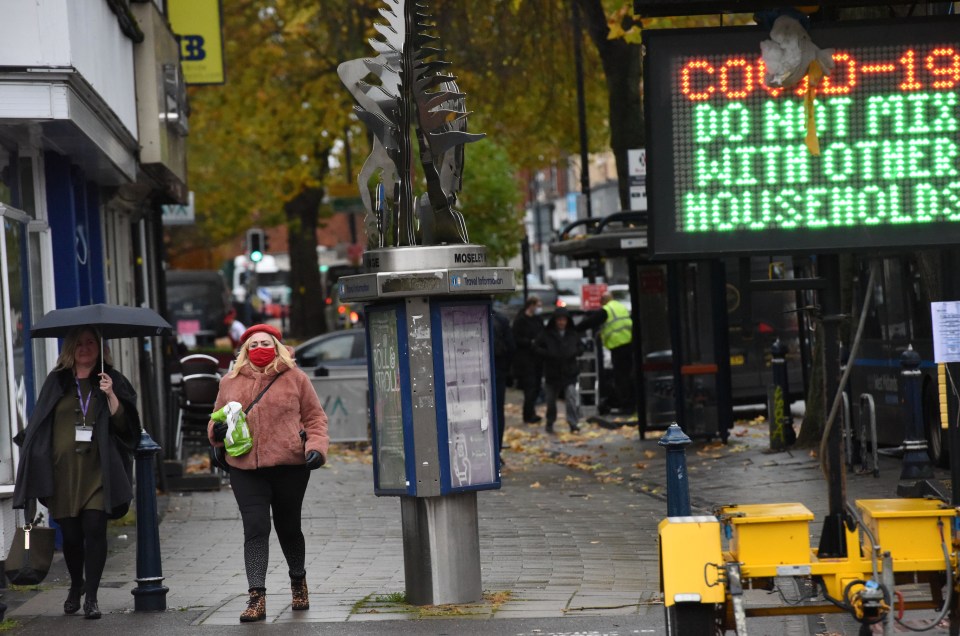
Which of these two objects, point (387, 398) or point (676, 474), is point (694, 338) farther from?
point (676, 474)

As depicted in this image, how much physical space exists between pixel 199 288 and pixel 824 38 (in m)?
41.1

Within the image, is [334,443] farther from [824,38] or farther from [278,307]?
[278,307]

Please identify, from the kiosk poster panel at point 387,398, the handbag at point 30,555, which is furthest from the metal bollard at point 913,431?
the handbag at point 30,555

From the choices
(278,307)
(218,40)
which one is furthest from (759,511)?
(278,307)

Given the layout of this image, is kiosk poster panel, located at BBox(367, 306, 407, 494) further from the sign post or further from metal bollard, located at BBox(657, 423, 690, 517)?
metal bollard, located at BBox(657, 423, 690, 517)

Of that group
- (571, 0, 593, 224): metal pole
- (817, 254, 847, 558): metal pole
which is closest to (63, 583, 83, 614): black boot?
(817, 254, 847, 558): metal pole

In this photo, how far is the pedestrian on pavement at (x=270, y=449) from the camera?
30.5 ft

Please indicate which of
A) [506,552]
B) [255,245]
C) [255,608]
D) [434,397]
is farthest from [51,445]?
[255,245]

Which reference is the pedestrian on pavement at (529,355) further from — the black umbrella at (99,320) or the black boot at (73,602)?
the black boot at (73,602)

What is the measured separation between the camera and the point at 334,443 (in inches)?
853

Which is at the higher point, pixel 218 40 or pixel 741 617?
pixel 218 40

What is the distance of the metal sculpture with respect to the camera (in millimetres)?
9625

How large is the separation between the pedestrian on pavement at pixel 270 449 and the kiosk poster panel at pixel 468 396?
0.73 metres

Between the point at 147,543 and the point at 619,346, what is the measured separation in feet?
49.1
